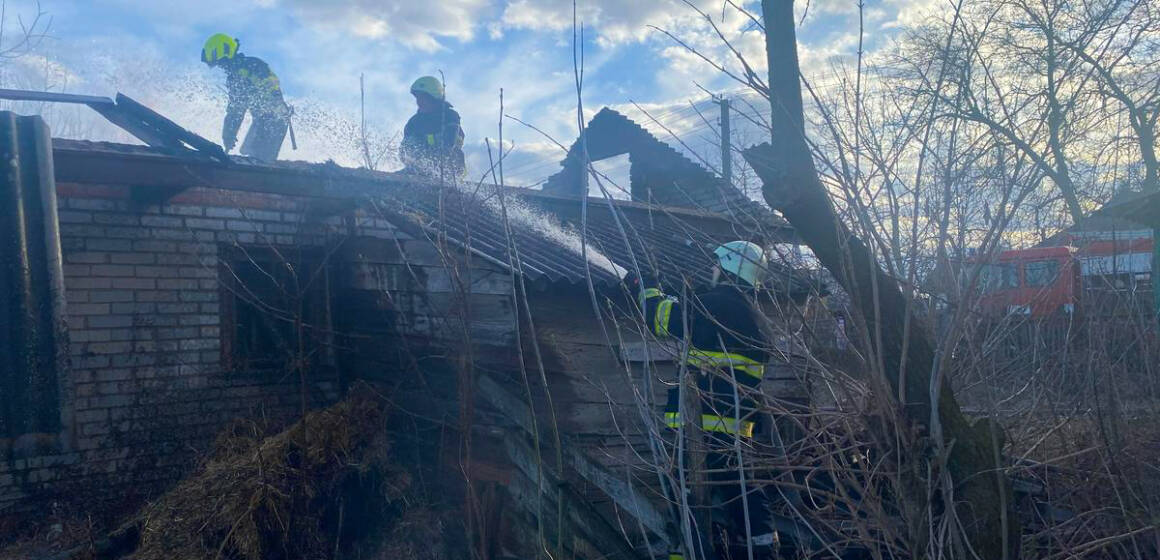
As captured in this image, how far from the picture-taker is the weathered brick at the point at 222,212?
6688 mm

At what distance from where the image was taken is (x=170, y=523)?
4.97 m

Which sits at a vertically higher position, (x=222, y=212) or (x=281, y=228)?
(x=222, y=212)

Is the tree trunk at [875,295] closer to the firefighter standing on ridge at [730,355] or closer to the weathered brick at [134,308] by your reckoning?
the firefighter standing on ridge at [730,355]

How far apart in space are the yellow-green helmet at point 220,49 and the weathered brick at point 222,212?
9.62 feet

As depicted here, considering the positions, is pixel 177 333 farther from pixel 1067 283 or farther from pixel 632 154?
pixel 632 154

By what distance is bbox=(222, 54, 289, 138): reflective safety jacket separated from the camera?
29.1ft

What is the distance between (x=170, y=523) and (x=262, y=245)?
264 cm

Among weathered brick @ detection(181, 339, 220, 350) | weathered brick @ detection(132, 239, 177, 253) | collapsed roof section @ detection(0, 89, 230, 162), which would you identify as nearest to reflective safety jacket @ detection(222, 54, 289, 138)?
collapsed roof section @ detection(0, 89, 230, 162)

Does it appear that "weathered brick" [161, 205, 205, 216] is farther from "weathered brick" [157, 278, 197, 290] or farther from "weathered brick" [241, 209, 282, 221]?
"weathered brick" [157, 278, 197, 290]

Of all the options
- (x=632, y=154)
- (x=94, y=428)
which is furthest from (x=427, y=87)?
(x=632, y=154)

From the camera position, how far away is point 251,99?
902cm

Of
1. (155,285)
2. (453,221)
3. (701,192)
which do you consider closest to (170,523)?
(155,285)

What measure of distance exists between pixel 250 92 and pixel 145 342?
3.66 metres

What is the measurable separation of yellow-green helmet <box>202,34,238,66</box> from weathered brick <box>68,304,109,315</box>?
3.73 meters
